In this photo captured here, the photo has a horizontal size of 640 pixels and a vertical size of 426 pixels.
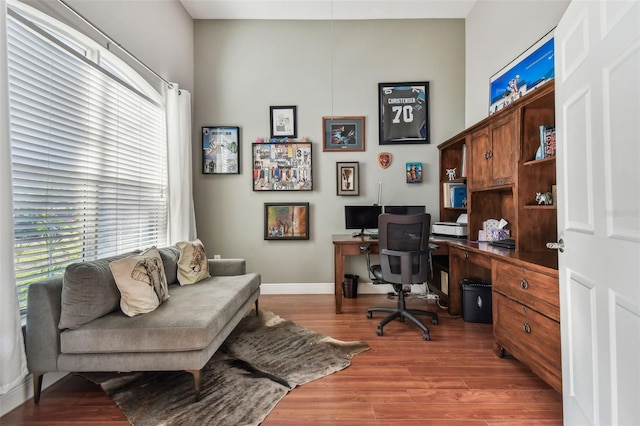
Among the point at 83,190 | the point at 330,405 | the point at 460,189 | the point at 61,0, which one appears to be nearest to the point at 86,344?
the point at 83,190

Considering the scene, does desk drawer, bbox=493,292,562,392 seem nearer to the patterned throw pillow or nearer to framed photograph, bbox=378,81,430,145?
framed photograph, bbox=378,81,430,145

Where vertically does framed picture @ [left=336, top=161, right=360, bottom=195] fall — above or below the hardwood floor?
above

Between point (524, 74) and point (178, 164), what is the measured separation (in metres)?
3.47

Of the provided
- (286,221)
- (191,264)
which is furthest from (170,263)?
(286,221)

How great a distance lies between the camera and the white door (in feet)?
2.91

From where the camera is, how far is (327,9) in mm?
3525

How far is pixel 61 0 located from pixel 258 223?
259cm

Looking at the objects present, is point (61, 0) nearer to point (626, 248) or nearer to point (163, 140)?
point (163, 140)

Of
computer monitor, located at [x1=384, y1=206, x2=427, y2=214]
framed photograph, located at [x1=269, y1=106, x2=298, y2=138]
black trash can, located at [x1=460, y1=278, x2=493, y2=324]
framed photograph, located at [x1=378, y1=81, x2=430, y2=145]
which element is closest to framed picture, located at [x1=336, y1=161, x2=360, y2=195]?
computer monitor, located at [x1=384, y1=206, x2=427, y2=214]

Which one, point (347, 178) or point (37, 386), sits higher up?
point (347, 178)

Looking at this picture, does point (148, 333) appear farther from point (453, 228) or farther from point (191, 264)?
point (453, 228)

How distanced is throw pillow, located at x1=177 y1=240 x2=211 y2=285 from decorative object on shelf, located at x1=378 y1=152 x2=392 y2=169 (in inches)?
93.8

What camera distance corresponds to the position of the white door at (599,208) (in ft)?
2.91

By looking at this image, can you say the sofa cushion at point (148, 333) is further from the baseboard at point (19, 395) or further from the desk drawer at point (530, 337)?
the desk drawer at point (530, 337)
